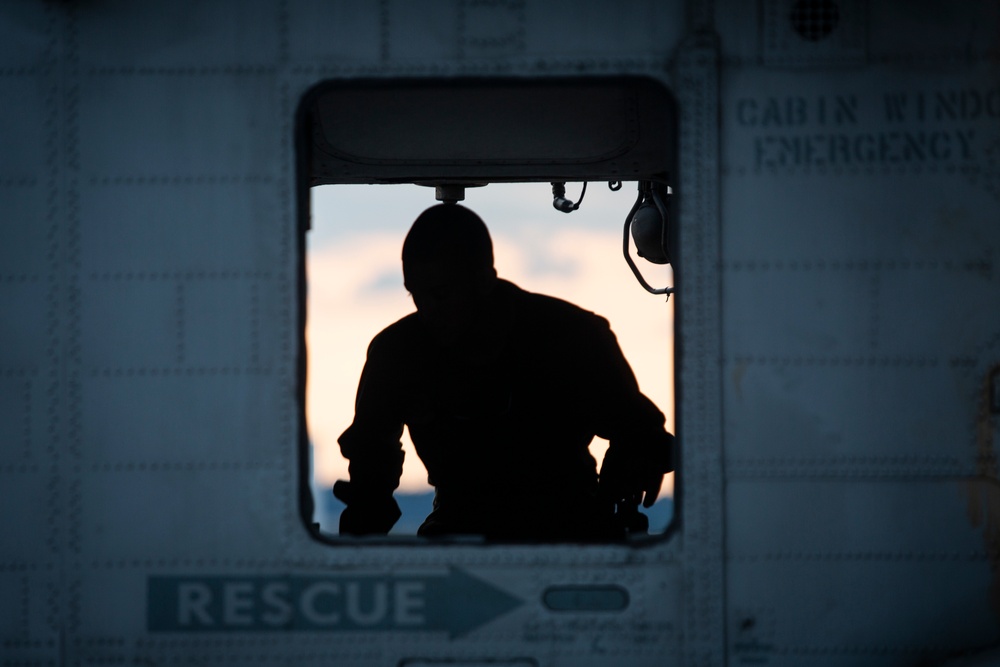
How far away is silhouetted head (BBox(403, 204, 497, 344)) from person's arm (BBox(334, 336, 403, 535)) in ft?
1.05

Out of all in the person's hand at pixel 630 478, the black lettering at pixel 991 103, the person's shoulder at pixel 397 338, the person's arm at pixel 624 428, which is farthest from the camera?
the person's shoulder at pixel 397 338

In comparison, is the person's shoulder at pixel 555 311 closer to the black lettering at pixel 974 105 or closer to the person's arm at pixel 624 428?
the person's arm at pixel 624 428

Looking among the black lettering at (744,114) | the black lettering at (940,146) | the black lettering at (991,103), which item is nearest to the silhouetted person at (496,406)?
the black lettering at (744,114)

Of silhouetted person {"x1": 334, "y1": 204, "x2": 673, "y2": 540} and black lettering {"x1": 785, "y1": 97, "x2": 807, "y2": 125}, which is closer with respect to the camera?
black lettering {"x1": 785, "y1": 97, "x2": 807, "y2": 125}

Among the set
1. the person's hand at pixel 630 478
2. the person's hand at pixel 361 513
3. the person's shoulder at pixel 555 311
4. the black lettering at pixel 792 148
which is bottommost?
the person's hand at pixel 361 513

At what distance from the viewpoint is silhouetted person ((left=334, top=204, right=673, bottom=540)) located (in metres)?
3.84

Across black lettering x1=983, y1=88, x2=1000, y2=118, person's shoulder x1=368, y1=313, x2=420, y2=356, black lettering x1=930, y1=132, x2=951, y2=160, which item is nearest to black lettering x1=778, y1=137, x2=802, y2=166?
black lettering x1=930, y1=132, x2=951, y2=160

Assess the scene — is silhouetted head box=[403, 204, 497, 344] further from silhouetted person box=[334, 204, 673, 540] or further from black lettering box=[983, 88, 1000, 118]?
black lettering box=[983, 88, 1000, 118]

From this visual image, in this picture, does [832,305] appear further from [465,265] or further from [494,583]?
[465,265]

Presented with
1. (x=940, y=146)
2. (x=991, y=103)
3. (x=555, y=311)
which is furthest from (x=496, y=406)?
(x=991, y=103)

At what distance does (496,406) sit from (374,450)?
1.74ft

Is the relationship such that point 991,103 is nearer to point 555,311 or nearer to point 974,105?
point 974,105

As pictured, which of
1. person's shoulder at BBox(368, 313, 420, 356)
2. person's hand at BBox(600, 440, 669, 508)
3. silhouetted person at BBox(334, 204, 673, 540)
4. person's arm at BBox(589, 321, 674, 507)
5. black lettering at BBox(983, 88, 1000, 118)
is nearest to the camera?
black lettering at BBox(983, 88, 1000, 118)

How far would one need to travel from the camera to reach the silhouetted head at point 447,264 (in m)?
3.78
